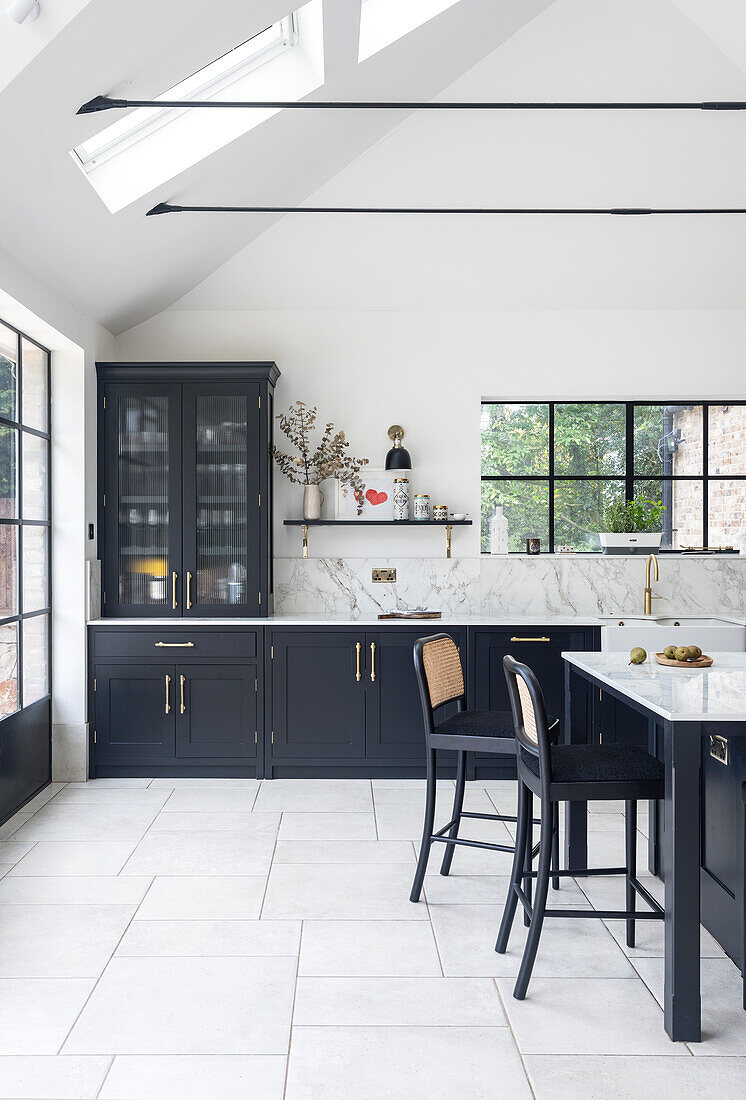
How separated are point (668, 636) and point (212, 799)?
275 centimetres

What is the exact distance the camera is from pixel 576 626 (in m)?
5.09

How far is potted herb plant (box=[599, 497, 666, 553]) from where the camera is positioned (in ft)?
18.4

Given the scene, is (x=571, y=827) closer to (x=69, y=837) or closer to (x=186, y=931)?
(x=186, y=931)

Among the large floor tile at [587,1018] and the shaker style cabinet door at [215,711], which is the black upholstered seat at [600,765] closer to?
the large floor tile at [587,1018]

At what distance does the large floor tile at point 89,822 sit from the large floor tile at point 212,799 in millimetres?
158

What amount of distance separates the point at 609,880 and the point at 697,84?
405 cm

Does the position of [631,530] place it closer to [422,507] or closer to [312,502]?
[422,507]

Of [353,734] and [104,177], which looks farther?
[353,734]

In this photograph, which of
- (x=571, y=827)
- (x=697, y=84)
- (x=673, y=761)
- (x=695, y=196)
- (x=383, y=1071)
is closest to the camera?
(x=383, y=1071)

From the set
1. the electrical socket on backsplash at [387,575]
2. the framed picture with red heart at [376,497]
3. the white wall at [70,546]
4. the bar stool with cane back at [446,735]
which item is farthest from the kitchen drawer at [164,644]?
the bar stool with cane back at [446,735]

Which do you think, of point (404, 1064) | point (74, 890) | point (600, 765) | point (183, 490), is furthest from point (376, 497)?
point (404, 1064)

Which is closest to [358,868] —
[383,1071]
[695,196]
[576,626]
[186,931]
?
[186,931]

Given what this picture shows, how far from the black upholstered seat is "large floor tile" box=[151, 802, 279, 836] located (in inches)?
70.6

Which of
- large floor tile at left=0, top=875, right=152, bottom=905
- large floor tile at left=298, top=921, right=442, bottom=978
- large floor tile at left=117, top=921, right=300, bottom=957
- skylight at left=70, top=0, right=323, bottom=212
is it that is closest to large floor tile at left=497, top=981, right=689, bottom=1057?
large floor tile at left=298, top=921, right=442, bottom=978
